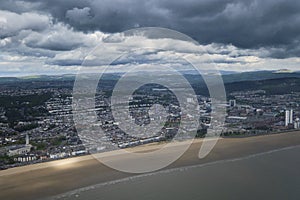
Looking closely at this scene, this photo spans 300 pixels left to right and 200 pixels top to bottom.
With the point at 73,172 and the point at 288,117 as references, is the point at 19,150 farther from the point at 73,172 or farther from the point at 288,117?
the point at 288,117

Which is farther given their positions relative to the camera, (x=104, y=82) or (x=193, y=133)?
(x=104, y=82)

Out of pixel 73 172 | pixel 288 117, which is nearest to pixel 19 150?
pixel 73 172

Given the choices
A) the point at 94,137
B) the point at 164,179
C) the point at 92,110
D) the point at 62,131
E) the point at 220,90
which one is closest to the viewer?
the point at 164,179

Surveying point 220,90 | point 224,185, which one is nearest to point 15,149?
point 224,185

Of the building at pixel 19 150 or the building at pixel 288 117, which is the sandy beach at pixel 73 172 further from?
the building at pixel 288 117

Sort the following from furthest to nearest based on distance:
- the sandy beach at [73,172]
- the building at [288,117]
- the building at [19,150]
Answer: the building at [288,117], the building at [19,150], the sandy beach at [73,172]

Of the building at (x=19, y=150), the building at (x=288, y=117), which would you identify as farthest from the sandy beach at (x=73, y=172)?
the building at (x=288, y=117)

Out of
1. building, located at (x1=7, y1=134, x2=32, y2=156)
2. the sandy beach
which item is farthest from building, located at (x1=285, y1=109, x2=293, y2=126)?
building, located at (x1=7, y1=134, x2=32, y2=156)

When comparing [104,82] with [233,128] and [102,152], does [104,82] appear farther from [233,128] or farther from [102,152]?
[102,152]
